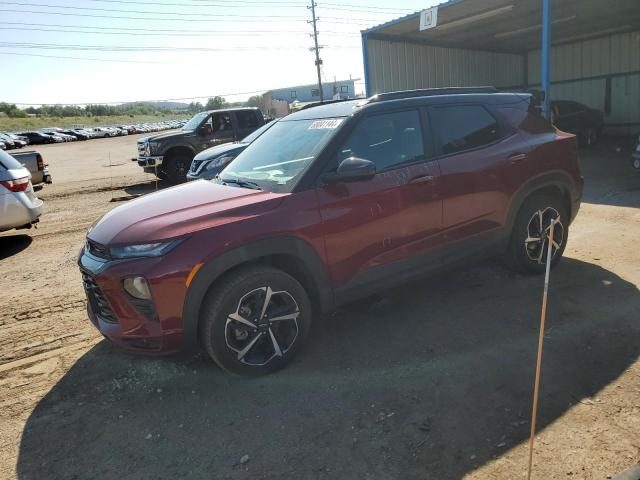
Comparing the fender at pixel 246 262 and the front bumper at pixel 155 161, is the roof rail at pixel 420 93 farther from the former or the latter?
the front bumper at pixel 155 161

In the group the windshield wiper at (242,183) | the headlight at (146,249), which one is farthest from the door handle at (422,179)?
the headlight at (146,249)

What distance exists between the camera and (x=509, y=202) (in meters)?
4.40

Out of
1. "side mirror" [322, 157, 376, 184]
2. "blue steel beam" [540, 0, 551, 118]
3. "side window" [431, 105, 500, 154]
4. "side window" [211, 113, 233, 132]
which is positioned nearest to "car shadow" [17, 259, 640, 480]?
"side mirror" [322, 157, 376, 184]

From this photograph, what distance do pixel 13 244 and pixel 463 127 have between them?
278 inches

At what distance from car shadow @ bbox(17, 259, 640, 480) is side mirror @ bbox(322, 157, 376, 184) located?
4.29ft

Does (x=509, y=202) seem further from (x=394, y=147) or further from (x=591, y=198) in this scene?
(x=591, y=198)

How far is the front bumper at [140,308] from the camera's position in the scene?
296 centimetres

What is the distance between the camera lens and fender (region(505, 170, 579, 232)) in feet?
14.6

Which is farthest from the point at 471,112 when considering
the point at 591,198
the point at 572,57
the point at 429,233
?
the point at 572,57

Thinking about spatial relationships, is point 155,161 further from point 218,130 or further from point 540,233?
point 540,233

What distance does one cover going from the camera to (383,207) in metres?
3.65

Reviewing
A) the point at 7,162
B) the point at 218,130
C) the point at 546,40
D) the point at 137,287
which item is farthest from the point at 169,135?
the point at 137,287

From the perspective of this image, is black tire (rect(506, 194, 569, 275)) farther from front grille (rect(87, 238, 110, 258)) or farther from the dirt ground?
front grille (rect(87, 238, 110, 258))

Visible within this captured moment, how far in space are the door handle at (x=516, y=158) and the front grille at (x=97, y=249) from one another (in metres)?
3.39
